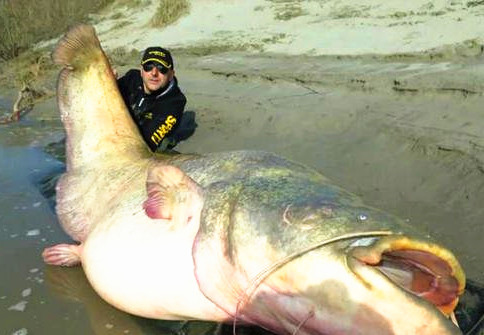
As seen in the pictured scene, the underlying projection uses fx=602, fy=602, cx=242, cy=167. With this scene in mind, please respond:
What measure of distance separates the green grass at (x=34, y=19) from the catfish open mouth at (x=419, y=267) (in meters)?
12.5

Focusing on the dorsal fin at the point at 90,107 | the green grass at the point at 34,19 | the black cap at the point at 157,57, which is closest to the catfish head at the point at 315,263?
the dorsal fin at the point at 90,107

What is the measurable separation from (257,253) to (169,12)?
9985mm

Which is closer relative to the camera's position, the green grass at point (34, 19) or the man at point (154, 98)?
Result: the man at point (154, 98)

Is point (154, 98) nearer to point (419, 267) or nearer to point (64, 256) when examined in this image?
point (64, 256)

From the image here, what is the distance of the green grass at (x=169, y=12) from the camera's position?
11.4m

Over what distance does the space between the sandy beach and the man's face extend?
2.75 feet

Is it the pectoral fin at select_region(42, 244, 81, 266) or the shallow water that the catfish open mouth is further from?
the pectoral fin at select_region(42, 244, 81, 266)

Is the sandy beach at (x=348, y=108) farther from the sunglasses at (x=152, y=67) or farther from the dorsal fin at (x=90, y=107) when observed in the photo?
the sunglasses at (x=152, y=67)

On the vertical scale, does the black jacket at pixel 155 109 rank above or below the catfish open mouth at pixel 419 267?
below

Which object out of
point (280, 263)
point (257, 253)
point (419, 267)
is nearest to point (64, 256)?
point (257, 253)

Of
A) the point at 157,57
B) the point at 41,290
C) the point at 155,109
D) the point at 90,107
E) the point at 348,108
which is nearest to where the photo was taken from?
the point at 41,290

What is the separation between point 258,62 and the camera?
25.0 feet

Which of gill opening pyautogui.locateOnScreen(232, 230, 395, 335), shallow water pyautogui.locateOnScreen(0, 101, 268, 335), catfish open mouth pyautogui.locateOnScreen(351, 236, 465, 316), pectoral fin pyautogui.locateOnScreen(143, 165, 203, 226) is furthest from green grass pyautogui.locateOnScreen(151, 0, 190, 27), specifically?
catfish open mouth pyautogui.locateOnScreen(351, 236, 465, 316)

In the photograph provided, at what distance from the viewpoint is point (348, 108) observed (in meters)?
5.36
